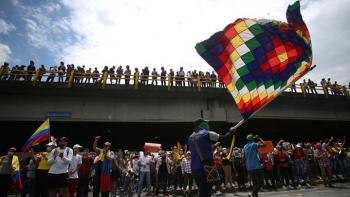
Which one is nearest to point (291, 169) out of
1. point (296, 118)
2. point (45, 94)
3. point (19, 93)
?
point (296, 118)

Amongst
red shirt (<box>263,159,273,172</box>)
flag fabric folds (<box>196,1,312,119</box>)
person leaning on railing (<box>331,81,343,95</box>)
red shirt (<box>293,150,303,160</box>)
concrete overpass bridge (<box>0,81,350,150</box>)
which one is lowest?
red shirt (<box>263,159,273,172</box>)

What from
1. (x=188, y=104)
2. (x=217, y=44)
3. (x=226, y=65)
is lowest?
(x=226, y=65)

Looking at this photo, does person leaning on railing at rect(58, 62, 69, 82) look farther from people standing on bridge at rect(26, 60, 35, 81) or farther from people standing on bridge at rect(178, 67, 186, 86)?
people standing on bridge at rect(178, 67, 186, 86)

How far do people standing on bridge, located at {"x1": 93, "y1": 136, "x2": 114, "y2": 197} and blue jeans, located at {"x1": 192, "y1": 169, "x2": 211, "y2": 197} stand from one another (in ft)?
16.0

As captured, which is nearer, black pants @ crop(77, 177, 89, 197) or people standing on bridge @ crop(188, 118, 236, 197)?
people standing on bridge @ crop(188, 118, 236, 197)

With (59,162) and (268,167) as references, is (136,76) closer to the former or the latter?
(268,167)

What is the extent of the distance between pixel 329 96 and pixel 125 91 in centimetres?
1805

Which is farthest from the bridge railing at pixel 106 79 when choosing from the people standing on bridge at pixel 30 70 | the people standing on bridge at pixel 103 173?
the people standing on bridge at pixel 103 173

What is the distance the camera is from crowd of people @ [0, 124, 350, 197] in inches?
271

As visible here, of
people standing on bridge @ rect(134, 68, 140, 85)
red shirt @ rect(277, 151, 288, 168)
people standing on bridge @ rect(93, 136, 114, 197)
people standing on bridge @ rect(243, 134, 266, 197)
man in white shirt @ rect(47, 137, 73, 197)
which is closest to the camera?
man in white shirt @ rect(47, 137, 73, 197)

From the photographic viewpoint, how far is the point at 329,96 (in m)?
24.6

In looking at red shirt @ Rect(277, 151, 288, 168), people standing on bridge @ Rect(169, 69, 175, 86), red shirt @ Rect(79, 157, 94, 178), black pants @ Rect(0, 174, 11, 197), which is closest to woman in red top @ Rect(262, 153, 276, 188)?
red shirt @ Rect(277, 151, 288, 168)

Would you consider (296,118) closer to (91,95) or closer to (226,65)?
(91,95)

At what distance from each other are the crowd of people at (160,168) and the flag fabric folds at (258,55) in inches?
58.1
